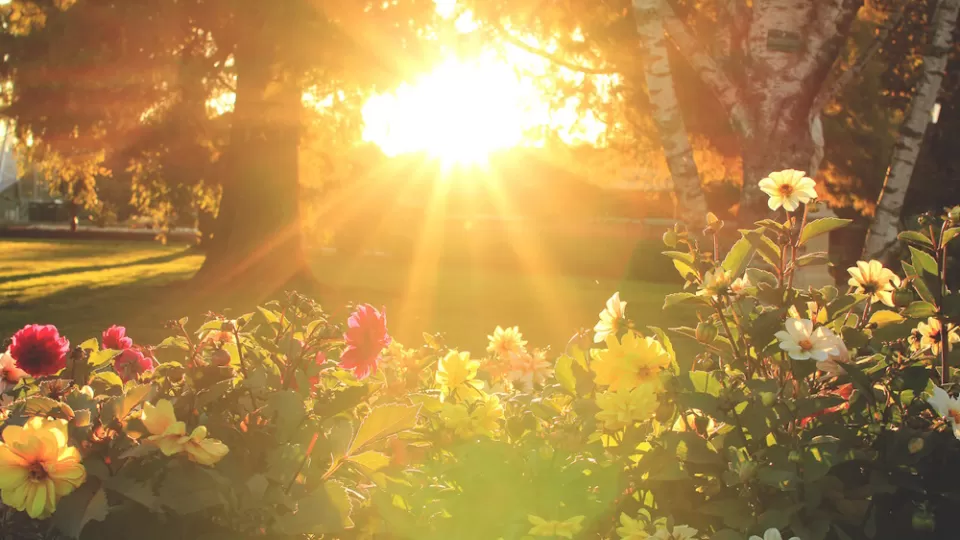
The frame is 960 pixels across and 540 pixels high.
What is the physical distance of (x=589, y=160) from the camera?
17156 mm

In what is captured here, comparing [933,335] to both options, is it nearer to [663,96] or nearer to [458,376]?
[458,376]

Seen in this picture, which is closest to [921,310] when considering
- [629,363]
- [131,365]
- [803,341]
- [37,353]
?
[803,341]

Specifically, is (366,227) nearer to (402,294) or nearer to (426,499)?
(402,294)

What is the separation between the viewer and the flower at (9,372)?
233 centimetres

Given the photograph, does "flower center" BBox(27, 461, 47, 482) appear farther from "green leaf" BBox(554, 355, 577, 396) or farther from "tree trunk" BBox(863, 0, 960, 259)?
"tree trunk" BBox(863, 0, 960, 259)

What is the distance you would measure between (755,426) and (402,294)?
17432 mm

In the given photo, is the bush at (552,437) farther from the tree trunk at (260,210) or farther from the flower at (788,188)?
the tree trunk at (260,210)

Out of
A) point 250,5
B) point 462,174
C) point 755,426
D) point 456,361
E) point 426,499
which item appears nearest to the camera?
point 755,426

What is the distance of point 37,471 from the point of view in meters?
1.67

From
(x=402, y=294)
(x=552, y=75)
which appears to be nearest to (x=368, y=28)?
(x=552, y=75)

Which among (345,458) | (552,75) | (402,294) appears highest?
(552,75)

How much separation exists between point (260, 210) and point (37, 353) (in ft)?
51.9

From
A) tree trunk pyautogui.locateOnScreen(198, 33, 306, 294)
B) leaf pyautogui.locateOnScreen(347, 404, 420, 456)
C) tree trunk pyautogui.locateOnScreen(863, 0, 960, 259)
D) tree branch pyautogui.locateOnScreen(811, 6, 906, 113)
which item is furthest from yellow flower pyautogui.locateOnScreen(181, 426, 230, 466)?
tree trunk pyautogui.locateOnScreen(198, 33, 306, 294)

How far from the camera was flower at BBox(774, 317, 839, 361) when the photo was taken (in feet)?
6.22
